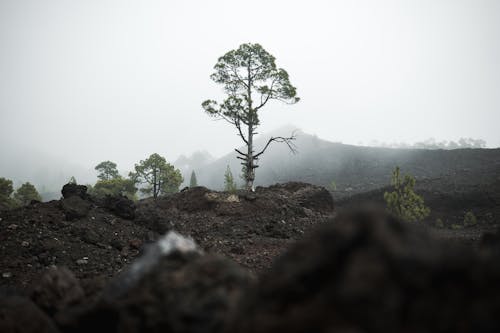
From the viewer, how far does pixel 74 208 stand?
11.3 metres

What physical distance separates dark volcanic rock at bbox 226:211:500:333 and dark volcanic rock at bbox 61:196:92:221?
11.0 metres

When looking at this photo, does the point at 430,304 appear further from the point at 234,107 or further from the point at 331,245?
the point at 234,107

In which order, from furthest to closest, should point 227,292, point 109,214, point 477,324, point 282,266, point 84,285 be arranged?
point 109,214, point 84,285, point 227,292, point 282,266, point 477,324

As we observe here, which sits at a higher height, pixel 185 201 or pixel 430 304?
pixel 430 304

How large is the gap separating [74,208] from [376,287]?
12.4 meters

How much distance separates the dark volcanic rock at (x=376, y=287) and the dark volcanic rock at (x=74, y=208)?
36.1 feet

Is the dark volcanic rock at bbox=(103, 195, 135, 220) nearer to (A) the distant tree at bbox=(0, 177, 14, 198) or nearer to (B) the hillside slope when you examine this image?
(B) the hillside slope

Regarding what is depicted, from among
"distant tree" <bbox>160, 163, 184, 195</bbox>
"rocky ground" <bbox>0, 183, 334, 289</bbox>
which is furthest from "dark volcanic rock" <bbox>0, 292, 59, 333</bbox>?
"distant tree" <bbox>160, 163, 184, 195</bbox>

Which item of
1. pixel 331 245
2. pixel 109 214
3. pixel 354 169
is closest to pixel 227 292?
pixel 331 245

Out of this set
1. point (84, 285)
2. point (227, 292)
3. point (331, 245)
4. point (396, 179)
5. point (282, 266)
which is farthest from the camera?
point (396, 179)

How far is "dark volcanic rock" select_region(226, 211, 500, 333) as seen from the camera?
1839 mm

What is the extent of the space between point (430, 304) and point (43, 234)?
11.2 m

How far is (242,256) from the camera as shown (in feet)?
31.1

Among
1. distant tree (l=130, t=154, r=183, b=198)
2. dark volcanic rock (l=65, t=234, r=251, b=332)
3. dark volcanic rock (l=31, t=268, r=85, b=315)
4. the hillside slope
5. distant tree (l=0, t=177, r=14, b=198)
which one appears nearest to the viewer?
dark volcanic rock (l=65, t=234, r=251, b=332)
